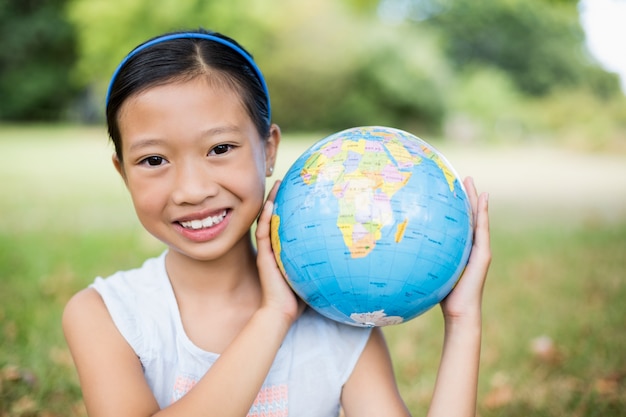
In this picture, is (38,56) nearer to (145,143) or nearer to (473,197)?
(145,143)

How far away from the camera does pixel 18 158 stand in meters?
14.9

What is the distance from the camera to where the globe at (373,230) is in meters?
2.09

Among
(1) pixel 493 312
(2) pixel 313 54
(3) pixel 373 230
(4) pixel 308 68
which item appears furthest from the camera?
(2) pixel 313 54

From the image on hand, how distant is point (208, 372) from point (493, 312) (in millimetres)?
3506

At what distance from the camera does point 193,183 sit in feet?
7.28

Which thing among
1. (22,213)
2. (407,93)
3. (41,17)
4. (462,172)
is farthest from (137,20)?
(22,213)

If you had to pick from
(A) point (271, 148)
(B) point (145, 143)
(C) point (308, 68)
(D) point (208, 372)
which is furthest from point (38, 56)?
(D) point (208, 372)

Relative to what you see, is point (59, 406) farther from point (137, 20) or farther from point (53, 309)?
point (137, 20)

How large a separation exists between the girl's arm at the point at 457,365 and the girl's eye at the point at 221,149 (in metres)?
Result: 0.89

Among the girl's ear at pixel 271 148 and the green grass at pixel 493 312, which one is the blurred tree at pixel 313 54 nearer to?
the green grass at pixel 493 312

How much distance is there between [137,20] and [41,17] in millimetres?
7918

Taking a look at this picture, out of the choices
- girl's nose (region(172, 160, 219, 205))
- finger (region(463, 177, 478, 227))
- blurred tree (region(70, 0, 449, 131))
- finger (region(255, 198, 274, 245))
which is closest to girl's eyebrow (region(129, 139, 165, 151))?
girl's nose (region(172, 160, 219, 205))

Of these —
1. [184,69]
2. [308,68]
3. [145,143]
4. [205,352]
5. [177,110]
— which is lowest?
[308,68]

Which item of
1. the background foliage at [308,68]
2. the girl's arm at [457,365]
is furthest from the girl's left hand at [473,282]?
the background foliage at [308,68]
